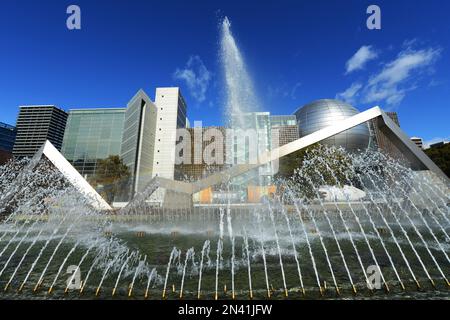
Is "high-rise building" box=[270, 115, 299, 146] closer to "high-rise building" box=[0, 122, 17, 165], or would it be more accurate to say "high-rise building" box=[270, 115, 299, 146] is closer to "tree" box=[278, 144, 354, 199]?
"tree" box=[278, 144, 354, 199]

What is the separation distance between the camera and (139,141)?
62375 millimetres

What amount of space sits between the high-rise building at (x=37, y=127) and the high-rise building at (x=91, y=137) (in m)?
63.7

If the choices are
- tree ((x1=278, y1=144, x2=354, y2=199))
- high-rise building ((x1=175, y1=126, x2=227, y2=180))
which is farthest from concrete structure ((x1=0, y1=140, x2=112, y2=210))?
high-rise building ((x1=175, y1=126, x2=227, y2=180))

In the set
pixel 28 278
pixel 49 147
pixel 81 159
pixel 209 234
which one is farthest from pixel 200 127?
pixel 28 278

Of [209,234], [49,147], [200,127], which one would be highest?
[200,127]

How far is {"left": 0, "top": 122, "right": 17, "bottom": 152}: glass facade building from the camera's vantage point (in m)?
120

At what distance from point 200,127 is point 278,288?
77.8 meters

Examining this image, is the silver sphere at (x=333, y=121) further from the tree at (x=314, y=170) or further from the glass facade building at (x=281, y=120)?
the glass facade building at (x=281, y=120)

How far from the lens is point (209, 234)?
1173 cm

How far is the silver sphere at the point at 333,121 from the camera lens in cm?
4341

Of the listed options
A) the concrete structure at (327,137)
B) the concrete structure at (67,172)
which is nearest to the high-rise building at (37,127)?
the concrete structure at (67,172)

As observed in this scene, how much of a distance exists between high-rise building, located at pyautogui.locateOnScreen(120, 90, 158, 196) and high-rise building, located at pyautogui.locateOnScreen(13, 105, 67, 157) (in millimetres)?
82402
